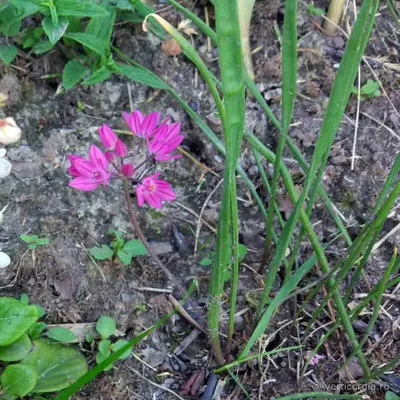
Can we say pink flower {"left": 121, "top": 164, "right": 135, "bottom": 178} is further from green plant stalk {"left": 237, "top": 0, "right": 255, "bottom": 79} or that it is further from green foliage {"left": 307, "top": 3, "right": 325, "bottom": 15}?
green foliage {"left": 307, "top": 3, "right": 325, "bottom": 15}

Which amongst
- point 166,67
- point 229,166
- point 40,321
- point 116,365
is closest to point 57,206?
point 40,321

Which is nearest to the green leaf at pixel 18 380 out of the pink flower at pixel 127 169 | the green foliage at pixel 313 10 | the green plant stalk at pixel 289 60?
the pink flower at pixel 127 169

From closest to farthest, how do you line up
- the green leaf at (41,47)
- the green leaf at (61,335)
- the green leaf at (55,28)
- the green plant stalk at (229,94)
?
the green plant stalk at (229,94) < the green leaf at (61,335) < the green leaf at (55,28) < the green leaf at (41,47)

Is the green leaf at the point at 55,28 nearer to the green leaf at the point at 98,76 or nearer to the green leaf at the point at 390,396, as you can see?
the green leaf at the point at 98,76

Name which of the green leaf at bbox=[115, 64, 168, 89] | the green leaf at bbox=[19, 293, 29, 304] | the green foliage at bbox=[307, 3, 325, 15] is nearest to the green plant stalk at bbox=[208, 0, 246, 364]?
the green leaf at bbox=[19, 293, 29, 304]

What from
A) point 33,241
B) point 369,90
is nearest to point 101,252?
point 33,241
